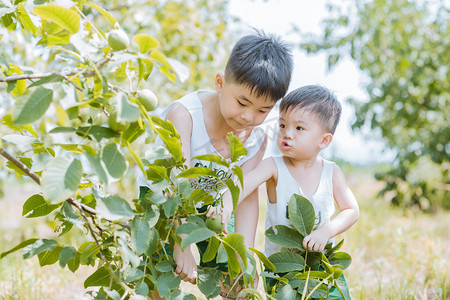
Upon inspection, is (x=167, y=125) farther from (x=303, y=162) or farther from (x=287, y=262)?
(x=303, y=162)

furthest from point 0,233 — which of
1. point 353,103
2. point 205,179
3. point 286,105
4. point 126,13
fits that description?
point 353,103

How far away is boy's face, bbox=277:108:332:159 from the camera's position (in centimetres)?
161

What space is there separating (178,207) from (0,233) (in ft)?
10.5

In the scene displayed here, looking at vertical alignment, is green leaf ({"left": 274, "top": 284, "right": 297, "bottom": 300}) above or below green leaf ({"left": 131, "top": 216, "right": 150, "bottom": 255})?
below

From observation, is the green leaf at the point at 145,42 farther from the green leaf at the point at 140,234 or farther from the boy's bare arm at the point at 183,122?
the boy's bare arm at the point at 183,122

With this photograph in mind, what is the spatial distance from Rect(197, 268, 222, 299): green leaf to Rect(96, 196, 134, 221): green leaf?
1.35ft

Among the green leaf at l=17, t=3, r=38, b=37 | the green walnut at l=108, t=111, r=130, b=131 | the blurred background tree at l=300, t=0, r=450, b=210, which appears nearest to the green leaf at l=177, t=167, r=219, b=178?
the green walnut at l=108, t=111, r=130, b=131

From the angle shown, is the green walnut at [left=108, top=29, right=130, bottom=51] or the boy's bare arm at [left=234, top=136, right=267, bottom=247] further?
the boy's bare arm at [left=234, top=136, right=267, bottom=247]

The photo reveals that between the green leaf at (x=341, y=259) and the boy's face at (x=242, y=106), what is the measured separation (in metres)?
0.54

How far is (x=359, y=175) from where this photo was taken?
368 inches

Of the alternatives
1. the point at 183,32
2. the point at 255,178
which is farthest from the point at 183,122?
the point at 183,32

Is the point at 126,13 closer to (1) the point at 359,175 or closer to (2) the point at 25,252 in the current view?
(2) the point at 25,252

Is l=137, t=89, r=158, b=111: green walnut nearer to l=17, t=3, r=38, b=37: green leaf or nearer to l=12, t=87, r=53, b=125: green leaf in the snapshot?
l=12, t=87, r=53, b=125: green leaf

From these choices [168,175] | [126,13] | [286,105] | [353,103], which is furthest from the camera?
[353,103]
